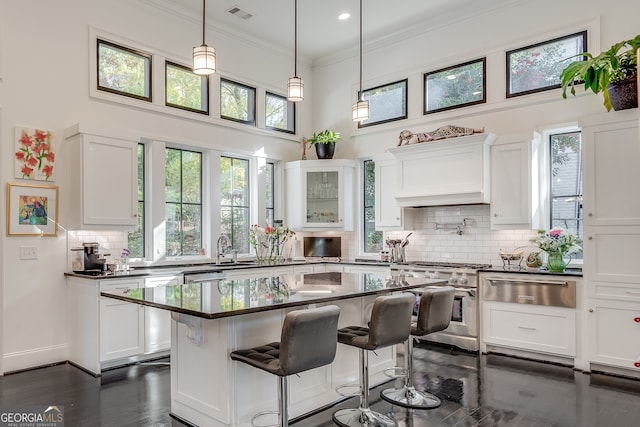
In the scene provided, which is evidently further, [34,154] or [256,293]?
[34,154]

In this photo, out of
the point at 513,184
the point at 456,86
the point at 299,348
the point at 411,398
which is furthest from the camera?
the point at 456,86

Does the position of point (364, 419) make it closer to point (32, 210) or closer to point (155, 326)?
point (155, 326)

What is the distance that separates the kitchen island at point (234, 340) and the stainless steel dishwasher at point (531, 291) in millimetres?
1836

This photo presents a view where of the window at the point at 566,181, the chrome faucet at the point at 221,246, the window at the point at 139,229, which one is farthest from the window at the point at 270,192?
the window at the point at 566,181

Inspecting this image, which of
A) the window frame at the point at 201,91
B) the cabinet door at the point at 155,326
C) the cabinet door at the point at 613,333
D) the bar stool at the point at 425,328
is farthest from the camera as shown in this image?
the window frame at the point at 201,91

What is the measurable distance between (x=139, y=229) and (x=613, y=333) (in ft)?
17.3

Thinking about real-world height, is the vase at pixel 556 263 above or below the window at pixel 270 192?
below

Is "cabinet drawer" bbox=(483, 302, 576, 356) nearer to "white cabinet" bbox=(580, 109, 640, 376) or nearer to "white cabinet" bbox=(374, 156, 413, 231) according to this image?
"white cabinet" bbox=(580, 109, 640, 376)

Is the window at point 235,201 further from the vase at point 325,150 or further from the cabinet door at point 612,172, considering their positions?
the cabinet door at point 612,172

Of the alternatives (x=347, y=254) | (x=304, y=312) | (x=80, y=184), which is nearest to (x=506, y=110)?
(x=347, y=254)

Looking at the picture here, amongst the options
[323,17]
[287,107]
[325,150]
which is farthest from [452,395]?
[287,107]

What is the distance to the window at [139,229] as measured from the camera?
5531mm

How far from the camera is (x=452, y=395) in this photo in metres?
3.83

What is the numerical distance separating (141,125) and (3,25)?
1.62m
